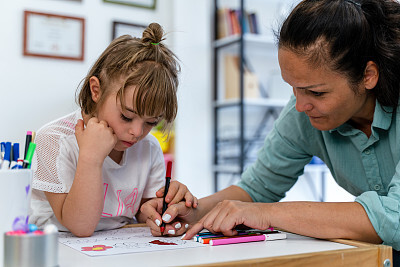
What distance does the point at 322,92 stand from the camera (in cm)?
104

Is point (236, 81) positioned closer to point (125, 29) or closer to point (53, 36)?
point (125, 29)

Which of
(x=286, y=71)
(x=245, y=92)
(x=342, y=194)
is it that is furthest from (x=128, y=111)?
(x=342, y=194)

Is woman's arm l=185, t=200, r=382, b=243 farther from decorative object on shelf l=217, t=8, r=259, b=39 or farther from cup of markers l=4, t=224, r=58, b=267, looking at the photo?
decorative object on shelf l=217, t=8, r=259, b=39

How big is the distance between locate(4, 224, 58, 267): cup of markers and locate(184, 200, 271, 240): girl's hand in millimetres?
371

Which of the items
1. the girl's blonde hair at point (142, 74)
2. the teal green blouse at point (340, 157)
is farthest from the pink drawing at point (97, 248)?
the teal green blouse at point (340, 157)

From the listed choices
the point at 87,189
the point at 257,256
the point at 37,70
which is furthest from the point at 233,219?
the point at 37,70

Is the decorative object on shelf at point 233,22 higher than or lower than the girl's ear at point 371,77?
higher

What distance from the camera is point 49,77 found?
275 cm

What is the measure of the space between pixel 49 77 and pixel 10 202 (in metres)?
2.27

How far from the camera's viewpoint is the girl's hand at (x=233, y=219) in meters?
0.88

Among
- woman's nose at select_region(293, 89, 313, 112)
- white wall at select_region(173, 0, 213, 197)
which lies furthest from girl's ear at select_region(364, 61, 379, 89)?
white wall at select_region(173, 0, 213, 197)

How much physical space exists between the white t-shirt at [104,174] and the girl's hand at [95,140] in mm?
84

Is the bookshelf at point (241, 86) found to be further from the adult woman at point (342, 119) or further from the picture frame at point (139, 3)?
the adult woman at point (342, 119)

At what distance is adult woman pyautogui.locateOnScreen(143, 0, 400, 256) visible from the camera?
2.89ft
